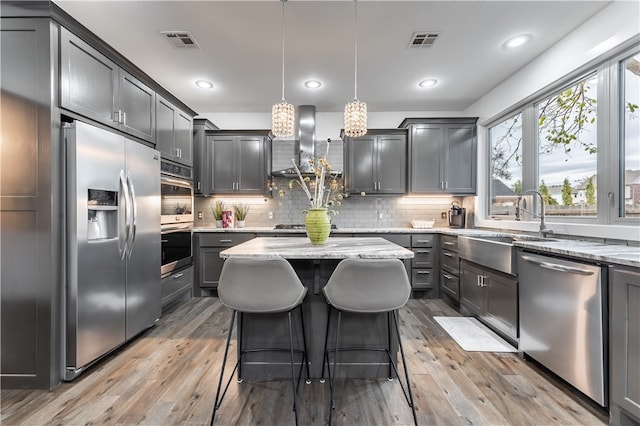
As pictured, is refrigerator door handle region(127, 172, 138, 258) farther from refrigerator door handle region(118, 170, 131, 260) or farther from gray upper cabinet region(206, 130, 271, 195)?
gray upper cabinet region(206, 130, 271, 195)

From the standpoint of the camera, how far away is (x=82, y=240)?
6.68 feet

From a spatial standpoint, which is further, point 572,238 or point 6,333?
point 572,238

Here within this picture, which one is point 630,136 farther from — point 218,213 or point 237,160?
point 218,213

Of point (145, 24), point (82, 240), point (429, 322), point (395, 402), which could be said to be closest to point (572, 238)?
point (429, 322)

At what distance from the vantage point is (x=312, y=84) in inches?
147

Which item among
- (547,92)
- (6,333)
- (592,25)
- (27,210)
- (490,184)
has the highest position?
(592,25)

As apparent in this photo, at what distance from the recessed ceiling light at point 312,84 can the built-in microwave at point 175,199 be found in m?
2.02

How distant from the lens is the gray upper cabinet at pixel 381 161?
4402 mm

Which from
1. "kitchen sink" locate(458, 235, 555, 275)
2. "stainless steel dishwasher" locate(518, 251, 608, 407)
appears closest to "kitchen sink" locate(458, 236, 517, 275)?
"kitchen sink" locate(458, 235, 555, 275)

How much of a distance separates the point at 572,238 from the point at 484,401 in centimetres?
174

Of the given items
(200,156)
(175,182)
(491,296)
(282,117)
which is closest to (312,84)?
(282,117)

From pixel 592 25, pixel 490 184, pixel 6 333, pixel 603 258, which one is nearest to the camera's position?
pixel 603 258

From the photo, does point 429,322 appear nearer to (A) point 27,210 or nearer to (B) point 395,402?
(B) point 395,402

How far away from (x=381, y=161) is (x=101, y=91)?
3412 mm
